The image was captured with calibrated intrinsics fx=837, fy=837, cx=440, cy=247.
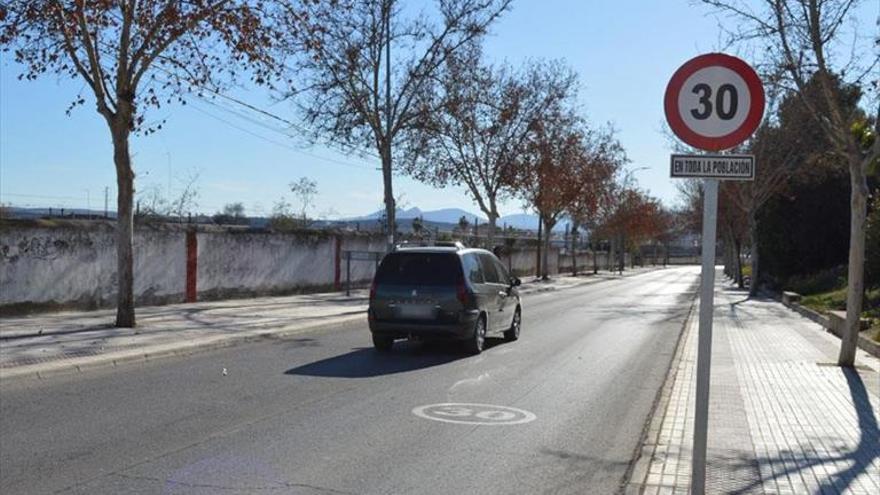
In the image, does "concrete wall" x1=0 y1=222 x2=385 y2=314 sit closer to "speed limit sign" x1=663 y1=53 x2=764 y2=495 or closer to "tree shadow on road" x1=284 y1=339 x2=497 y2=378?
"tree shadow on road" x1=284 y1=339 x2=497 y2=378

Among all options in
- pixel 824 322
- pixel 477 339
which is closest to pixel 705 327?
pixel 477 339

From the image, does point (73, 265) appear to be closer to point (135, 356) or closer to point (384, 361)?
point (135, 356)

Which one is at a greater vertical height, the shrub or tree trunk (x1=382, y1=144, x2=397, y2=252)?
tree trunk (x1=382, y1=144, x2=397, y2=252)

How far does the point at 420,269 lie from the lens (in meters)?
13.5

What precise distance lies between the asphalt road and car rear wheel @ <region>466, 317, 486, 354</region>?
0.29 metres

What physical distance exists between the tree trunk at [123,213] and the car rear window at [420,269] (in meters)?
4.69

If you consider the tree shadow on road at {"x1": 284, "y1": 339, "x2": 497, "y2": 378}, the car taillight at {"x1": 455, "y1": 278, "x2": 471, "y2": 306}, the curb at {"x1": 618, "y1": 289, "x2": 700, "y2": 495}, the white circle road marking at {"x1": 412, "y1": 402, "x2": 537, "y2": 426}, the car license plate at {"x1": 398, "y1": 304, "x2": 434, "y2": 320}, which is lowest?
the curb at {"x1": 618, "y1": 289, "x2": 700, "y2": 495}

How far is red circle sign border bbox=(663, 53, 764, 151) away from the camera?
17.2ft

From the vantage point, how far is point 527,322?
20234mm

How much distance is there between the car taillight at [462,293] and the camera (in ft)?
43.2

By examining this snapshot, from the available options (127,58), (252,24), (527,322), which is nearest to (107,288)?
(127,58)

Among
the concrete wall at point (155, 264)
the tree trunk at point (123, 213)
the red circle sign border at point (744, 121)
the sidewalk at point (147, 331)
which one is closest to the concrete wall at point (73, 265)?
the concrete wall at point (155, 264)

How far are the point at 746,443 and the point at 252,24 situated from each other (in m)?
11.1

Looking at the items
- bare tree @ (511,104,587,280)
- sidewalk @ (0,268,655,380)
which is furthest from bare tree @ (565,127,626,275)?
sidewalk @ (0,268,655,380)
